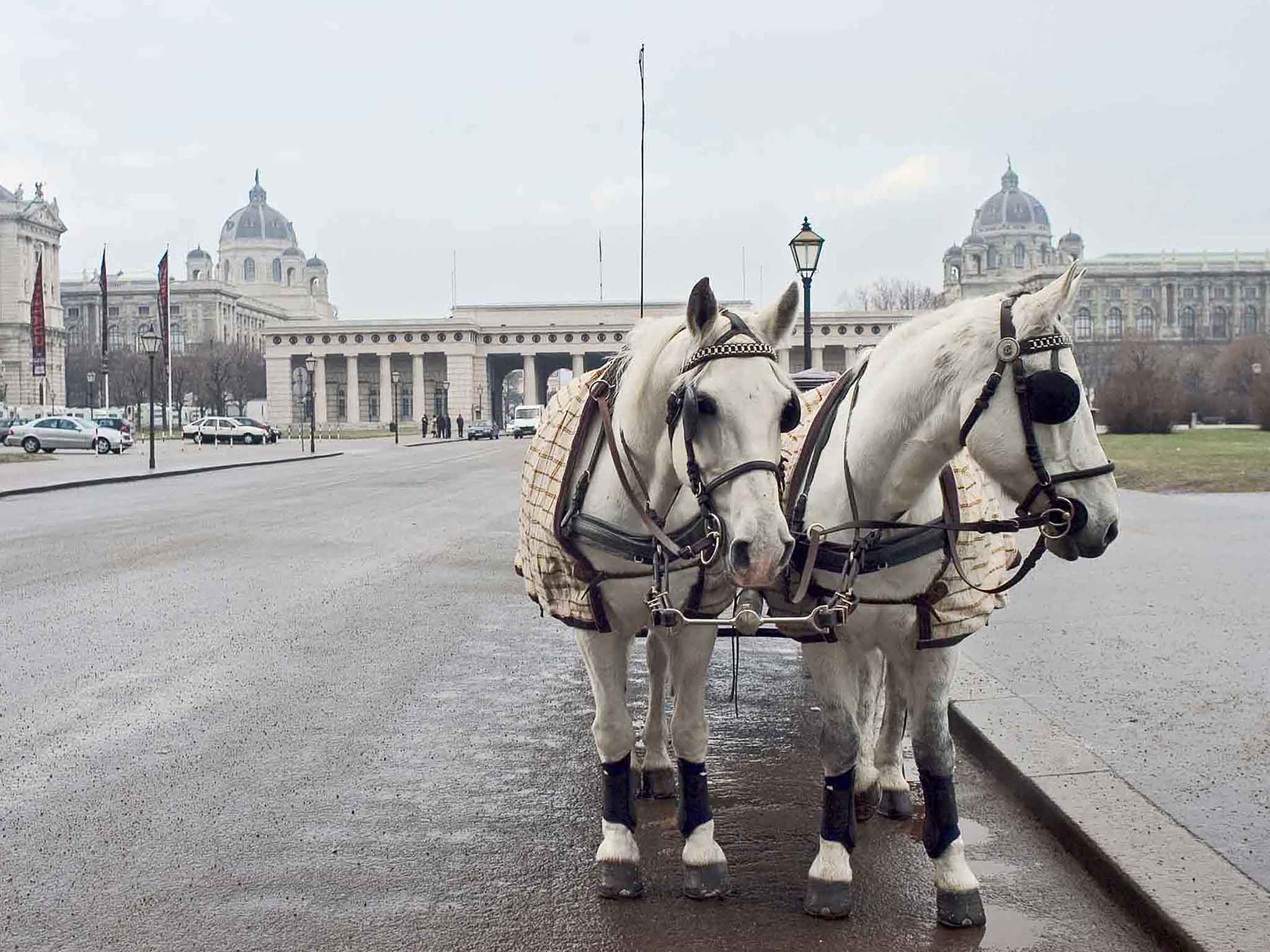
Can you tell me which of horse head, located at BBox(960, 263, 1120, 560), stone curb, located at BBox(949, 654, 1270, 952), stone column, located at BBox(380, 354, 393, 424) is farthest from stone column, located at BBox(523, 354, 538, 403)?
horse head, located at BBox(960, 263, 1120, 560)

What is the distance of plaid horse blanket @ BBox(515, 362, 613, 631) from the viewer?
13.4 ft

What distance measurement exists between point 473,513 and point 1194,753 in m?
14.4

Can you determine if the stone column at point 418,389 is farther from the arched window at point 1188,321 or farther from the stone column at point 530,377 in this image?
the arched window at point 1188,321

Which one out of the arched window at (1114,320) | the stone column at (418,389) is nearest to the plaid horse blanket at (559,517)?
the stone column at (418,389)

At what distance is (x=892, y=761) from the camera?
5141 millimetres

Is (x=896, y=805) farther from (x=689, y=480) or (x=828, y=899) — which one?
(x=689, y=480)

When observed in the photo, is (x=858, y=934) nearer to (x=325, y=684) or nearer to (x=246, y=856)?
(x=246, y=856)

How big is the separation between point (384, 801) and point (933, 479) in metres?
2.65

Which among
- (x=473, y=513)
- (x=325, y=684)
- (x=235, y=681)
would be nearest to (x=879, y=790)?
(x=325, y=684)

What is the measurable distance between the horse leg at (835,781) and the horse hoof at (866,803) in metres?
0.96

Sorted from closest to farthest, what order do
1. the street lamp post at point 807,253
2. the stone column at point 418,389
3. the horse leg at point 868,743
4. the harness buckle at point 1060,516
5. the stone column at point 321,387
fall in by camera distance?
the harness buckle at point 1060,516
the horse leg at point 868,743
the street lamp post at point 807,253
the stone column at point 418,389
the stone column at point 321,387

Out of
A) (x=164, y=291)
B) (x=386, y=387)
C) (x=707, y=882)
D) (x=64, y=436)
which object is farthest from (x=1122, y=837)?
(x=386, y=387)

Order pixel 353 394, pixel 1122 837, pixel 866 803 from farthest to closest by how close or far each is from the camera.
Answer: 1. pixel 353 394
2. pixel 866 803
3. pixel 1122 837

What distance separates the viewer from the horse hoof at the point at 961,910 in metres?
3.92
